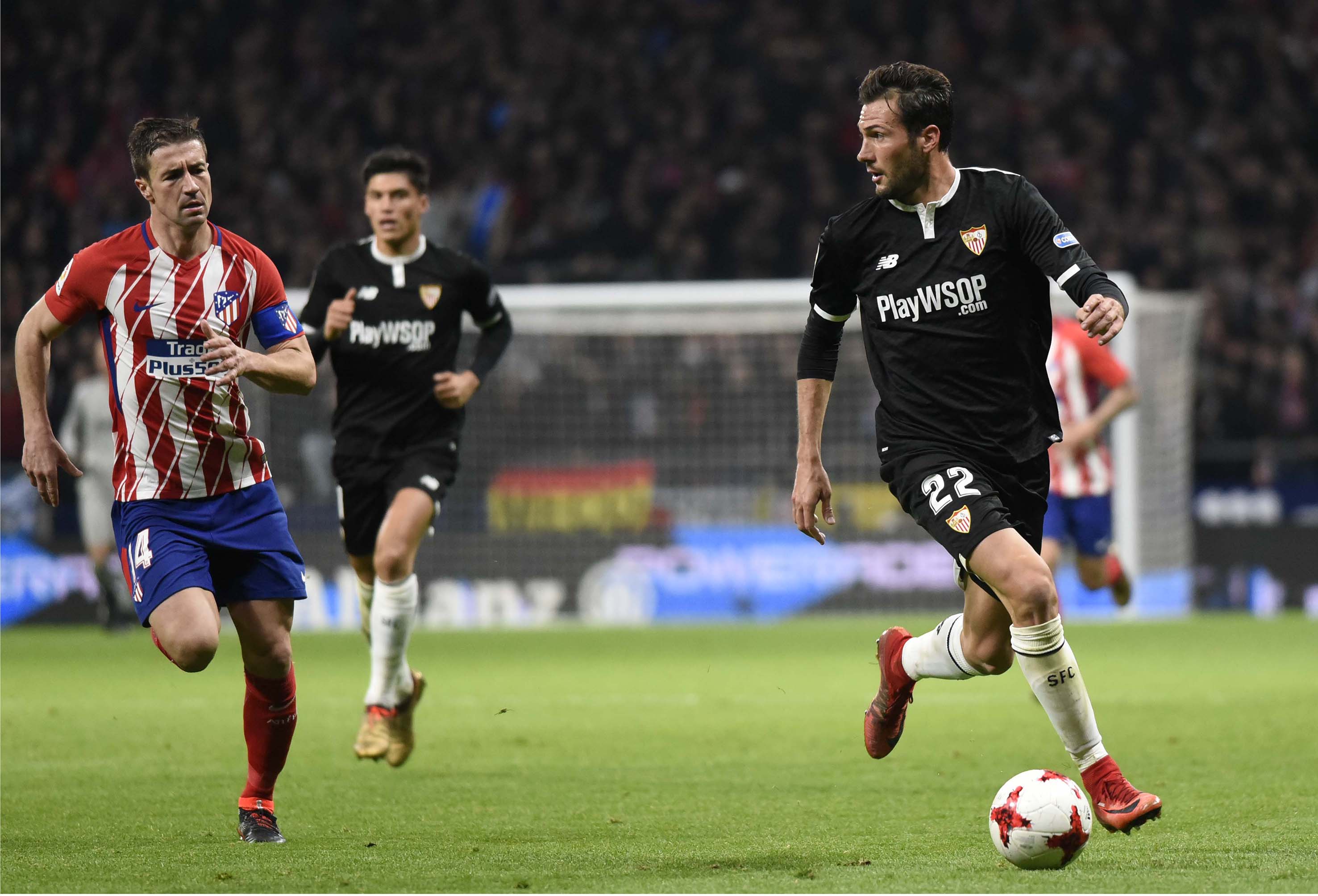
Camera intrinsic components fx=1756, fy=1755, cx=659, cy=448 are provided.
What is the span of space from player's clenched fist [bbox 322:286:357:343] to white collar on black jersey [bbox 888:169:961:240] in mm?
3136

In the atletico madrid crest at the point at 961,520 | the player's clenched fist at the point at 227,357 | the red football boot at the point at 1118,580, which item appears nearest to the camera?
the player's clenched fist at the point at 227,357

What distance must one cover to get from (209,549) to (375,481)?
8.13 feet

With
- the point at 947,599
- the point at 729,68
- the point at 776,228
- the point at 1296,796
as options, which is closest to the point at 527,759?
the point at 1296,796

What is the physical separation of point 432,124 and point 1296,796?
1686 cm

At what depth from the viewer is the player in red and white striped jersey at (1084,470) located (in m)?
10.2

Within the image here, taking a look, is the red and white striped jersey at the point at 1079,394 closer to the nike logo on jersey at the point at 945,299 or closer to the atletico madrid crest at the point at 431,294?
the atletico madrid crest at the point at 431,294

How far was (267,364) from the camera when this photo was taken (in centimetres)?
522

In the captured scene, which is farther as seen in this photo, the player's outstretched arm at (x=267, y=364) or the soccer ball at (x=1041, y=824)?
the player's outstretched arm at (x=267, y=364)

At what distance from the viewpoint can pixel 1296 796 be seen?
592cm

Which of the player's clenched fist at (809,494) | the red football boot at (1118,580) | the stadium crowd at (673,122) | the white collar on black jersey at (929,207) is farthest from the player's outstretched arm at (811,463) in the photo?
the stadium crowd at (673,122)

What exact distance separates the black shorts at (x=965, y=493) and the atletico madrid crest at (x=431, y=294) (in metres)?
3.08

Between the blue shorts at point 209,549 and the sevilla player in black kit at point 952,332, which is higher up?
the sevilla player in black kit at point 952,332

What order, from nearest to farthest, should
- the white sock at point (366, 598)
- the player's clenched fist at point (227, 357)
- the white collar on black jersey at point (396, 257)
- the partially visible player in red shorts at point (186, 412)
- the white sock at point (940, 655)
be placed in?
the player's clenched fist at point (227, 357) → the partially visible player in red shorts at point (186, 412) → the white sock at point (940, 655) → the white collar on black jersey at point (396, 257) → the white sock at point (366, 598)

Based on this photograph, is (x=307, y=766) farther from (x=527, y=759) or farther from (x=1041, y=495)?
(x=1041, y=495)
